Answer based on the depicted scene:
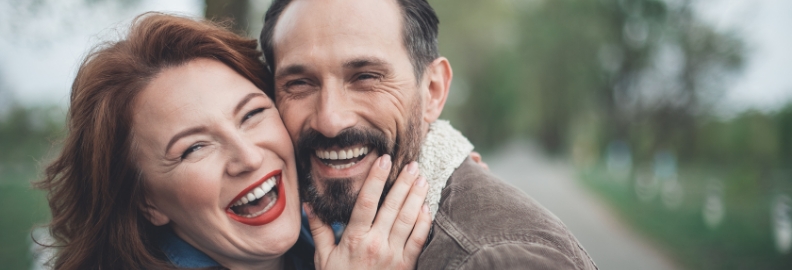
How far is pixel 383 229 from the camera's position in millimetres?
2184

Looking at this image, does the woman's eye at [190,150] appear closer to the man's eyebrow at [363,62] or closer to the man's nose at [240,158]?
the man's nose at [240,158]

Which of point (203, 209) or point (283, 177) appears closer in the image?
point (203, 209)

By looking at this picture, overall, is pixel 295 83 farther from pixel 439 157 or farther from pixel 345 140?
pixel 439 157

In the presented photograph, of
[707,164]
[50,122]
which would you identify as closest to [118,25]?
[50,122]

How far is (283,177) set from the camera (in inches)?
92.3

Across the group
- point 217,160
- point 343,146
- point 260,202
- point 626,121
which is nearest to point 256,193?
point 260,202

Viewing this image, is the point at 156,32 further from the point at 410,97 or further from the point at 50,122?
the point at 50,122

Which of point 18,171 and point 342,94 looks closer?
point 342,94

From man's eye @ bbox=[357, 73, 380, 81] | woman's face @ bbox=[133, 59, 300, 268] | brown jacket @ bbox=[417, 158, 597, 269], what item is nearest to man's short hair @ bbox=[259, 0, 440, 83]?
man's eye @ bbox=[357, 73, 380, 81]

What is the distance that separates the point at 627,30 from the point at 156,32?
52.2 feet

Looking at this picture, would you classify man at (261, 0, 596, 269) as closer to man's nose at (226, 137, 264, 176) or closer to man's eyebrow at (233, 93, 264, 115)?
man's eyebrow at (233, 93, 264, 115)

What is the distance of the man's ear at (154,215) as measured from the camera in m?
2.31

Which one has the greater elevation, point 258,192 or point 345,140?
point 345,140

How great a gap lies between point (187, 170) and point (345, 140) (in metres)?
0.68
